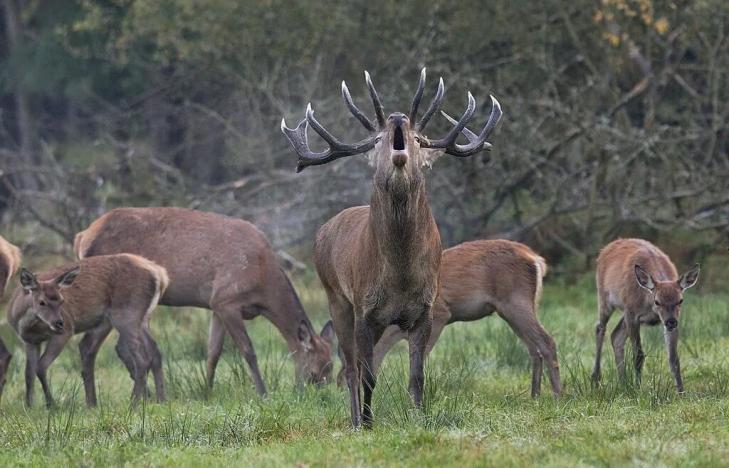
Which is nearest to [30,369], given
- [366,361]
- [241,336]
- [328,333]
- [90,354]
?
[90,354]

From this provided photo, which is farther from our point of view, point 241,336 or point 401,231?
point 241,336

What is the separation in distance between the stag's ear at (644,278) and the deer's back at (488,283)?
837 mm

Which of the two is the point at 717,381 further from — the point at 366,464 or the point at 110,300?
the point at 110,300

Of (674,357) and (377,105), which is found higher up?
(377,105)

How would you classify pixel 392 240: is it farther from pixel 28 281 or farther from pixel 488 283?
pixel 28 281

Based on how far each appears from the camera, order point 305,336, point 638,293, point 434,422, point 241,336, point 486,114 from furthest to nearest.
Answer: point 486,114 < point 305,336 < point 241,336 < point 638,293 < point 434,422

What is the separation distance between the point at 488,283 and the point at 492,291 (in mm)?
68

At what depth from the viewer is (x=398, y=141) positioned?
6.91 metres

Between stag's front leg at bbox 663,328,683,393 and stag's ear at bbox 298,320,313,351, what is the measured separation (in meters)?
3.40

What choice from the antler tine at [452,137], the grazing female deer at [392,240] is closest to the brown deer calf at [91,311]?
the grazing female deer at [392,240]

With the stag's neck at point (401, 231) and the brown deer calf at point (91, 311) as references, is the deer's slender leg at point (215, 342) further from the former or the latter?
the stag's neck at point (401, 231)

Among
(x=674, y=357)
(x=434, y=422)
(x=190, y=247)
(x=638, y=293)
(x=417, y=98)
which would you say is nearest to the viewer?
(x=417, y=98)

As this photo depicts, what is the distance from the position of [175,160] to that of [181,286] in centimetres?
1496

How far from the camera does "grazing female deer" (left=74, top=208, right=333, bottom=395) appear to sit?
449 inches
